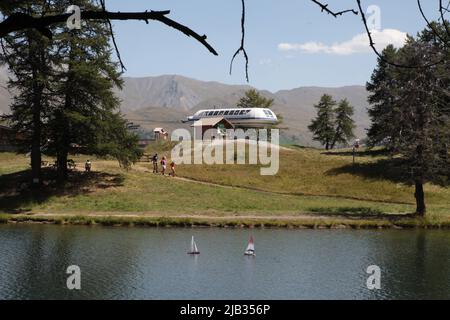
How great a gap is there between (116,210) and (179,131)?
3953cm

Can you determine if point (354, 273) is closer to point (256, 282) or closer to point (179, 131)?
point (256, 282)

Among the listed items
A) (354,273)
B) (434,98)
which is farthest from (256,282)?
(434,98)

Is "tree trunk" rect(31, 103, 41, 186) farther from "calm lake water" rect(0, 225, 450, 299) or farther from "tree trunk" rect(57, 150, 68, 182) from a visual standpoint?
"calm lake water" rect(0, 225, 450, 299)

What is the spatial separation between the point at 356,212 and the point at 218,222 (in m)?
14.5

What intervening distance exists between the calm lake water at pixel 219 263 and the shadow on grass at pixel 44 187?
896 centimetres

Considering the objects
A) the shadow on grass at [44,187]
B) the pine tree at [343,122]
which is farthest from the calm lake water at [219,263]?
the pine tree at [343,122]

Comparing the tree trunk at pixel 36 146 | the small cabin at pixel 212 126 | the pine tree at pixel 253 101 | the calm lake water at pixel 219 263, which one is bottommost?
the calm lake water at pixel 219 263

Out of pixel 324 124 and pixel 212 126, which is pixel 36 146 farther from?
pixel 324 124

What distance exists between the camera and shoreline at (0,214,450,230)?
43.9 metres

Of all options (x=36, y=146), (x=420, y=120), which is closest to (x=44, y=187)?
(x=36, y=146)

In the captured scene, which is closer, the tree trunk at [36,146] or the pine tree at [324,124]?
the tree trunk at [36,146]

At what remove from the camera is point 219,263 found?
30141 millimetres

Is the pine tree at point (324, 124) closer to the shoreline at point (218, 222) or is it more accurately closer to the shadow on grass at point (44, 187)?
the shadow on grass at point (44, 187)

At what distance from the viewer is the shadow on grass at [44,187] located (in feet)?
169
